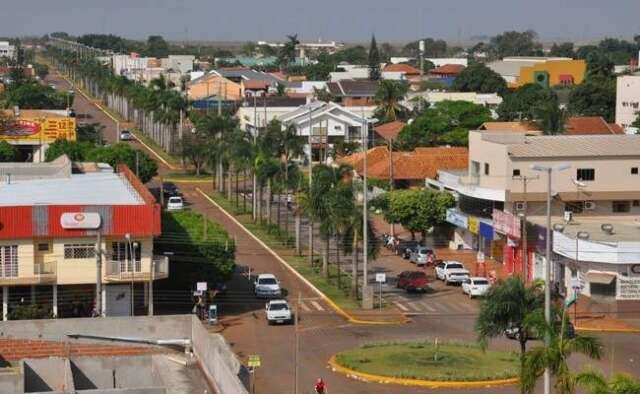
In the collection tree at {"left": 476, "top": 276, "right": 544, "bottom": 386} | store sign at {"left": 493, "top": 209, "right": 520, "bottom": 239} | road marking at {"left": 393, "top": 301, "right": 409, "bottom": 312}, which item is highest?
tree at {"left": 476, "top": 276, "right": 544, "bottom": 386}

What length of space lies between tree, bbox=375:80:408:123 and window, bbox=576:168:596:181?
6146cm

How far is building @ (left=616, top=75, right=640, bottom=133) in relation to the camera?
123562 mm

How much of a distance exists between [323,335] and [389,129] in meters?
69.7

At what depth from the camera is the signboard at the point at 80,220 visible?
48.6 metres

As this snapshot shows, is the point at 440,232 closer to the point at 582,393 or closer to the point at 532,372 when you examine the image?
the point at 582,393

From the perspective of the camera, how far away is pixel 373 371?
143ft

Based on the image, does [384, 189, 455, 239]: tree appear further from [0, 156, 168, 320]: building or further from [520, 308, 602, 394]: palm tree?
[520, 308, 602, 394]: palm tree

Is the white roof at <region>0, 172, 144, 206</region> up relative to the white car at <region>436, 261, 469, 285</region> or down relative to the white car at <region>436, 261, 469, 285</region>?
up

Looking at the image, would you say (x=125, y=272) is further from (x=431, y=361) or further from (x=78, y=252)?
(x=431, y=361)

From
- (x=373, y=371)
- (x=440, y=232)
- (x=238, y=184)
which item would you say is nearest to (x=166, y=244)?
(x=373, y=371)

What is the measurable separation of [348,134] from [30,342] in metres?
80.6

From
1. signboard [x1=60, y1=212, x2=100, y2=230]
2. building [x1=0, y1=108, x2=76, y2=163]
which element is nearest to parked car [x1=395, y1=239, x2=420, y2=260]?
signboard [x1=60, y1=212, x2=100, y2=230]

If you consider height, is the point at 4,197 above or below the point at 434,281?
above

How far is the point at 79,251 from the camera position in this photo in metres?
49.3
